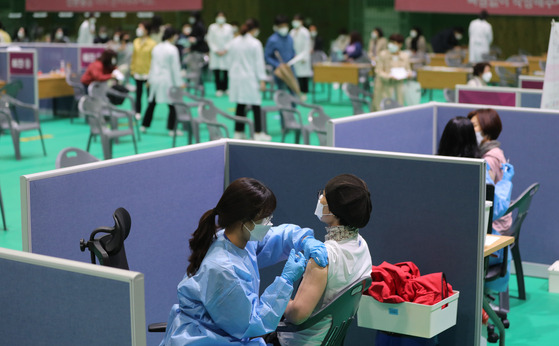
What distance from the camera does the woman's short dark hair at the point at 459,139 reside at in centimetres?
443

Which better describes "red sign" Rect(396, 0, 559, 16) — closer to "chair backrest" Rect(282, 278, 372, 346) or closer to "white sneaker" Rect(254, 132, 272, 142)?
"white sneaker" Rect(254, 132, 272, 142)

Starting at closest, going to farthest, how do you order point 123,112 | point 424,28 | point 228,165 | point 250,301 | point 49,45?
point 250,301 → point 228,165 → point 123,112 → point 49,45 → point 424,28

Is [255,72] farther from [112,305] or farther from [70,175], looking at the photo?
[112,305]

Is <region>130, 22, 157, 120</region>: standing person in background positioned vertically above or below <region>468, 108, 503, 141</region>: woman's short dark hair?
above

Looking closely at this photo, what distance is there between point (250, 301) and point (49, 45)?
445 inches

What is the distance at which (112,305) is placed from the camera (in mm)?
2010

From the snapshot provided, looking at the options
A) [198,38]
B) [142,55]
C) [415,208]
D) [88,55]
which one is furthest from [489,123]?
[198,38]

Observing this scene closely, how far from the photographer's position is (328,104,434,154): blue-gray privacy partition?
482 centimetres

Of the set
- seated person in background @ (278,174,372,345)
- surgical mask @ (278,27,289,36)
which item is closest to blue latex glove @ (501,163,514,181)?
seated person in background @ (278,174,372,345)

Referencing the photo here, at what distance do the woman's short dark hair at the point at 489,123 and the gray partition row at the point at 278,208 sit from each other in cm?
162

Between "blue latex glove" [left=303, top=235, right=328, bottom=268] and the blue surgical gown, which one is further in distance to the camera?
"blue latex glove" [left=303, top=235, right=328, bottom=268]

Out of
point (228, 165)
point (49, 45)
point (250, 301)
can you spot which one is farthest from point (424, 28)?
point (250, 301)

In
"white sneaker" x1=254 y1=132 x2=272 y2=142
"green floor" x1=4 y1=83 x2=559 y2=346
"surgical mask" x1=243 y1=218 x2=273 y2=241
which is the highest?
"surgical mask" x1=243 y1=218 x2=273 y2=241

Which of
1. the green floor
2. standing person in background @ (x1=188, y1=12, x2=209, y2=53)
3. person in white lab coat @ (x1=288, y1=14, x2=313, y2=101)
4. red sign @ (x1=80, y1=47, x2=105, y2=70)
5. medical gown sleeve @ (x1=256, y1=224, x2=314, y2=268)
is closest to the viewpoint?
medical gown sleeve @ (x1=256, y1=224, x2=314, y2=268)
